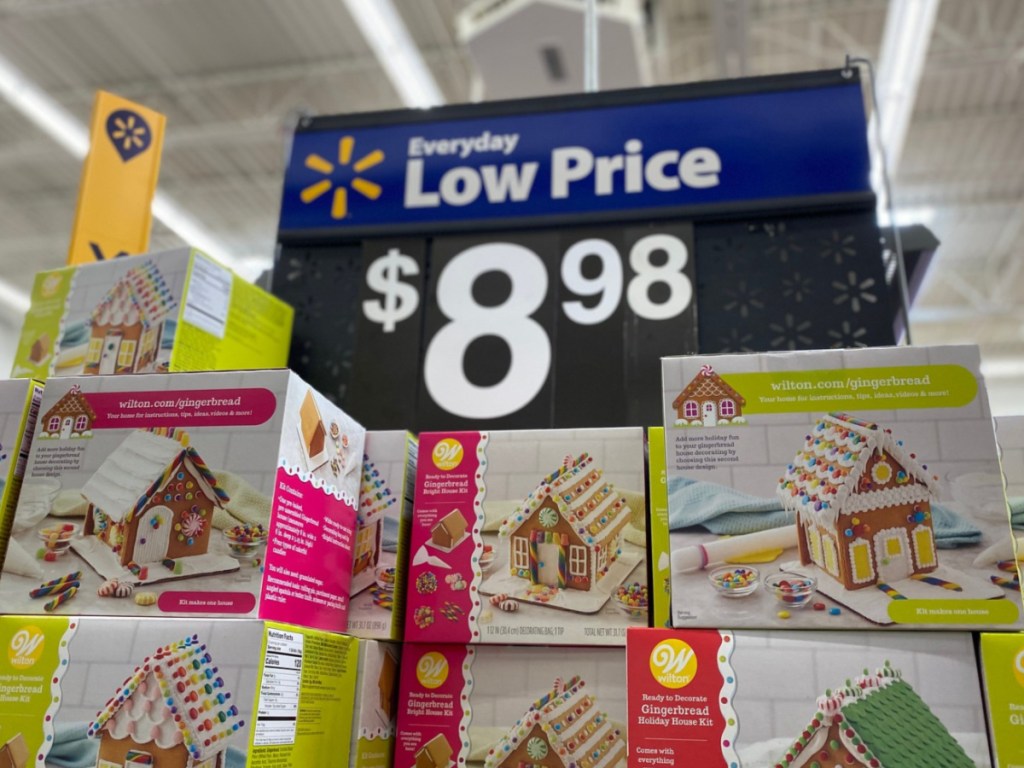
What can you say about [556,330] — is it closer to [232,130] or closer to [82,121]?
[232,130]

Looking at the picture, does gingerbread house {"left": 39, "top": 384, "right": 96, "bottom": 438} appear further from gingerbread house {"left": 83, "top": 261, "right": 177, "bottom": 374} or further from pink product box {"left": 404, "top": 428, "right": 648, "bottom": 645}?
pink product box {"left": 404, "top": 428, "right": 648, "bottom": 645}

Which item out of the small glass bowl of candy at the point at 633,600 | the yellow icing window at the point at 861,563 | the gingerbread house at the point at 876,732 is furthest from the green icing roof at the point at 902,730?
the small glass bowl of candy at the point at 633,600

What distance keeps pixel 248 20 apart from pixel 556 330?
6301mm

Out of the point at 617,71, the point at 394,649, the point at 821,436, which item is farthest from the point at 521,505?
the point at 617,71

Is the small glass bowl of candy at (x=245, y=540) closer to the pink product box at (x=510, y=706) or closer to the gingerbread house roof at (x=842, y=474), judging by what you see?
the pink product box at (x=510, y=706)

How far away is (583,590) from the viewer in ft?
4.78

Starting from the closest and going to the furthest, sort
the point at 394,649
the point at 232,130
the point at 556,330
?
the point at 394,649, the point at 556,330, the point at 232,130

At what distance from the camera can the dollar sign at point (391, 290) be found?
2176mm

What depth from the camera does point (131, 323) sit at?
183 centimetres

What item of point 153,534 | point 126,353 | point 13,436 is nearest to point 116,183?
point 126,353

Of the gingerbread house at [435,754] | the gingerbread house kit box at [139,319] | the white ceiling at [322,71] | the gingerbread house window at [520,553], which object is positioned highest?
the white ceiling at [322,71]

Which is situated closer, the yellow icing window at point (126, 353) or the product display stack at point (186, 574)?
the product display stack at point (186, 574)

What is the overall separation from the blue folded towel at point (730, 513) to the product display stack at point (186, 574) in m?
0.53

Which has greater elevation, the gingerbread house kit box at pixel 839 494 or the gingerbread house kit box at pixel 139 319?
the gingerbread house kit box at pixel 139 319
